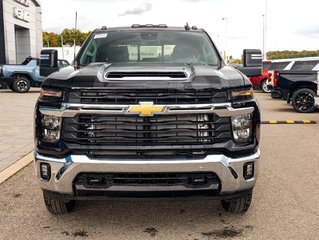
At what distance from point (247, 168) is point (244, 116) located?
1.46ft

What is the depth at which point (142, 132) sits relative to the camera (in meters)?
3.50

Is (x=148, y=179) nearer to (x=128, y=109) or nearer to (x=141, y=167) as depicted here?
(x=141, y=167)

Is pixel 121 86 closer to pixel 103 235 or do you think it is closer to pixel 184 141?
pixel 184 141

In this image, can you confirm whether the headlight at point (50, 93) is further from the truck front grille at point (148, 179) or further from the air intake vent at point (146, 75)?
the truck front grille at point (148, 179)

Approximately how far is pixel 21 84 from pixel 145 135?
19303 mm

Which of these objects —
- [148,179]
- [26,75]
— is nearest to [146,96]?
[148,179]

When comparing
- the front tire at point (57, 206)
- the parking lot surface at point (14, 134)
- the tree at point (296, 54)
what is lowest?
the parking lot surface at point (14, 134)

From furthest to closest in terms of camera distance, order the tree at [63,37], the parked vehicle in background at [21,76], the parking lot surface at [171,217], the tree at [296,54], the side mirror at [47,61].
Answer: the tree at [63,37] → the tree at [296,54] → the parked vehicle in background at [21,76] → the side mirror at [47,61] → the parking lot surface at [171,217]

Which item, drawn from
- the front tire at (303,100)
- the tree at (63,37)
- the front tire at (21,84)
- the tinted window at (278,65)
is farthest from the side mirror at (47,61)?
the tree at (63,37)

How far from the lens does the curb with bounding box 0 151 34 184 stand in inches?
223

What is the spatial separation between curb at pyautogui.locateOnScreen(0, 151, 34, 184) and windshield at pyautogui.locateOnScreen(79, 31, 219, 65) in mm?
1921

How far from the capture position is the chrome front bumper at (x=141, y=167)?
344cm

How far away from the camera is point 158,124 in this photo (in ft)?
11.5

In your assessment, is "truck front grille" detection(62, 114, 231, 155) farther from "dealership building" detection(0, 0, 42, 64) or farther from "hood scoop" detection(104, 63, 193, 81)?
"dealership building" detection(0, 0, 42, 64)
